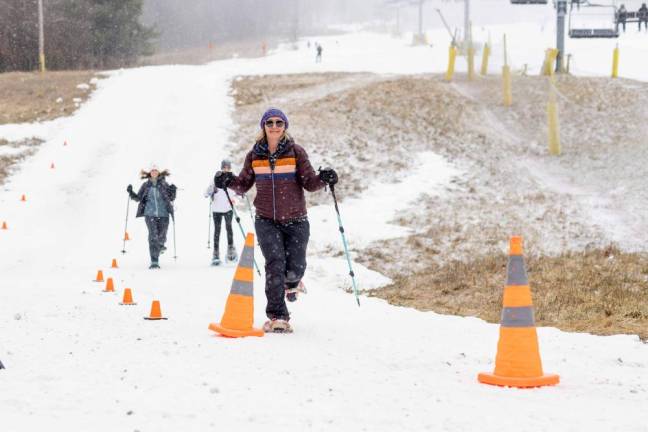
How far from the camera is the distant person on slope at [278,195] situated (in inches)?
324

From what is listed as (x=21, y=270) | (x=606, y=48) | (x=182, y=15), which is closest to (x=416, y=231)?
(x=21, y=270)

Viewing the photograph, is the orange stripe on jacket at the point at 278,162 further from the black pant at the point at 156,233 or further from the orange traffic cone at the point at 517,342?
the black pant at the point at 156,233

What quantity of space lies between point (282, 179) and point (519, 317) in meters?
2.83

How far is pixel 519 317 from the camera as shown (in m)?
6.31

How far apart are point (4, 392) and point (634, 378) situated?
14.2 ft

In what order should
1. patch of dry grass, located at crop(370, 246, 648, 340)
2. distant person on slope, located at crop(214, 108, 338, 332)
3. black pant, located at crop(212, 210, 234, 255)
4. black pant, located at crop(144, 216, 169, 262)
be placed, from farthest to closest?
black pant, located at crop(212, 210, 234, 255) → black pant, located at crop(144, 216, 169, 262) → patch of dry grass, located at crop(370, 246, 648, 340) → distant person on slope, located at crop(214, 108, 338, 332)

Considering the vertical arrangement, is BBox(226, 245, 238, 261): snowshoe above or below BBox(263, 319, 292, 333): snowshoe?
below

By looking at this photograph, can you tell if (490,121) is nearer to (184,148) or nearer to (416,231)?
(184,148)

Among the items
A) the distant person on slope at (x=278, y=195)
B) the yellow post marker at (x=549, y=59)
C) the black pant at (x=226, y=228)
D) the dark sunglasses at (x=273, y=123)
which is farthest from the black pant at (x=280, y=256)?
the yellow post marker at (x=549, y=59)

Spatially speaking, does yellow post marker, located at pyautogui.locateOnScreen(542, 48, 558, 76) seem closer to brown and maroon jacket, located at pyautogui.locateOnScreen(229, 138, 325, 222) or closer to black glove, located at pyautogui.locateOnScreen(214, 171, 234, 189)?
brown and maroon jacket, located at pyautogui.locateOnScreen(229, 138, 325, 222)

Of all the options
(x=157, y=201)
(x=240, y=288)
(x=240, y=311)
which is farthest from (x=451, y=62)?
(x=240, y=311)

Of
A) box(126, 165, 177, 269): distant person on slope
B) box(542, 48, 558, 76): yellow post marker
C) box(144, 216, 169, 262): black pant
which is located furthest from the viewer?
box(542, 48, 558, 76): yellow post marker

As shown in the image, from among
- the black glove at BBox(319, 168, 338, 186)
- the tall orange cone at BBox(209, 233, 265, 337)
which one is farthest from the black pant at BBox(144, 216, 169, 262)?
the black glove at BBox(319, 168, 338, 186)

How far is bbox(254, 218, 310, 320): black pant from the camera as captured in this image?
825 cm
